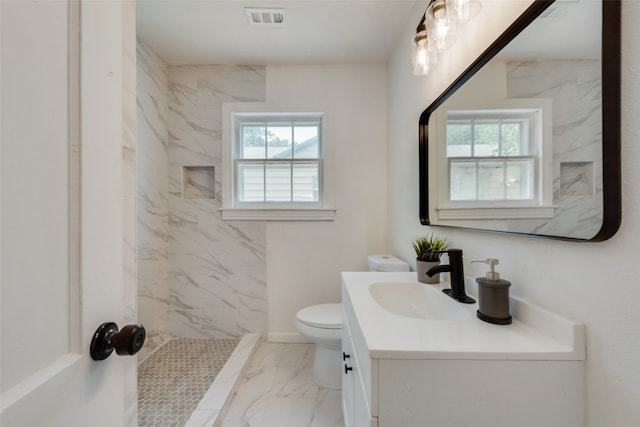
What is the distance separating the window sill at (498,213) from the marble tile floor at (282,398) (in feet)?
3.94

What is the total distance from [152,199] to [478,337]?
7.28 feet

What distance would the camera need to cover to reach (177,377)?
5.53 feet

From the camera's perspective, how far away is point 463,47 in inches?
42.0

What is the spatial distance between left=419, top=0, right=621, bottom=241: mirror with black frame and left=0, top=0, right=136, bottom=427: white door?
95 cm

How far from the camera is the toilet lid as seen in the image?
1591 millimetres

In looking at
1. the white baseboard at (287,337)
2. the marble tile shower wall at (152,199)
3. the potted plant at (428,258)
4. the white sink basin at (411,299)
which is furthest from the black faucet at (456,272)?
the marble tile shower wall at (152,199)

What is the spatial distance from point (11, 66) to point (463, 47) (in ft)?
4.28

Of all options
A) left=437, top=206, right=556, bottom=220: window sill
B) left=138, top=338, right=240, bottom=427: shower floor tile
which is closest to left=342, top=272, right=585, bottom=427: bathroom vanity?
left=437, top=206, right=556, bottom=220: window sill

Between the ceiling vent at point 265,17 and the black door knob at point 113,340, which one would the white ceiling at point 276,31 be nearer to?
the ceiling vent at point 265,17

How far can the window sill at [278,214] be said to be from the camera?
2195 mm

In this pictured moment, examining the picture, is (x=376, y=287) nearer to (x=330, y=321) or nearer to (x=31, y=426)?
(x=330, y=321)

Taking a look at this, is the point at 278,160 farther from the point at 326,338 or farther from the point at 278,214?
the point at 326,338

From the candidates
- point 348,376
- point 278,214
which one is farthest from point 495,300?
point 278,214

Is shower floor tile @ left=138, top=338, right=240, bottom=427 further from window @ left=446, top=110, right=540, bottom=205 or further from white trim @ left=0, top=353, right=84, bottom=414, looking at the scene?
window @ left=446, top=110, right=540, bottom=205
